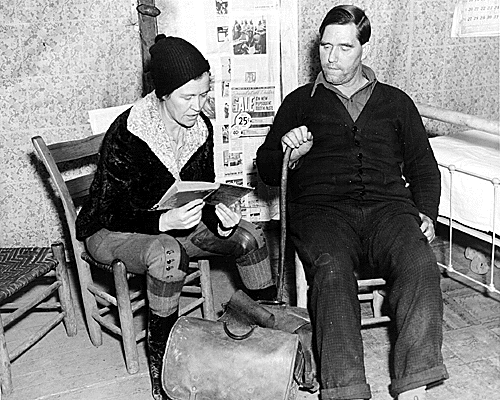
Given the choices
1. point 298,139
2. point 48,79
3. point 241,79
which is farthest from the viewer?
point 241,79

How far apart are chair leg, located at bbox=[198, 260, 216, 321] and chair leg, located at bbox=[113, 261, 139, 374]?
335 mm

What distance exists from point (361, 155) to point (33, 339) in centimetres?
139

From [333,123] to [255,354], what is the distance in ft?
2.87

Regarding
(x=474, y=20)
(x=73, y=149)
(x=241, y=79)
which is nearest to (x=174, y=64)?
(x=73, y=149)

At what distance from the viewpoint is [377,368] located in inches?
97.9

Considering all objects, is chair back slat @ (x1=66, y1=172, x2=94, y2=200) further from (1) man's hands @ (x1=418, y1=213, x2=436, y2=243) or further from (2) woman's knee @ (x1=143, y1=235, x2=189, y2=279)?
(1) man's hands @ (x1=418, y1=213, x2=436, y2=243)

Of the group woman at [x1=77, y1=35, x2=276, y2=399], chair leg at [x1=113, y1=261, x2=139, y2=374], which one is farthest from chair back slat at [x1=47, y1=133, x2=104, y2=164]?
chair leg at [x1=113, y1=261, x2=139, y2=374]

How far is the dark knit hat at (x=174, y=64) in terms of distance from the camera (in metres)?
2.19

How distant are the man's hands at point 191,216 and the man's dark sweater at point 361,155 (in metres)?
0.27

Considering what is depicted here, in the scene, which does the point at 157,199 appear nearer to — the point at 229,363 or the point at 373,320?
the point at 229,363

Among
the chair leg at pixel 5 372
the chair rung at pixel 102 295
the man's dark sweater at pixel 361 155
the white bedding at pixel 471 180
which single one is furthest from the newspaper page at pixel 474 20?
the chair leg at pixel 5 372

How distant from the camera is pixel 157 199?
2.37 m

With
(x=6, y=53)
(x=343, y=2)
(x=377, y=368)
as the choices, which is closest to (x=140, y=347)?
(x=377, y=368)

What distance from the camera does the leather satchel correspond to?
6.71 feet
